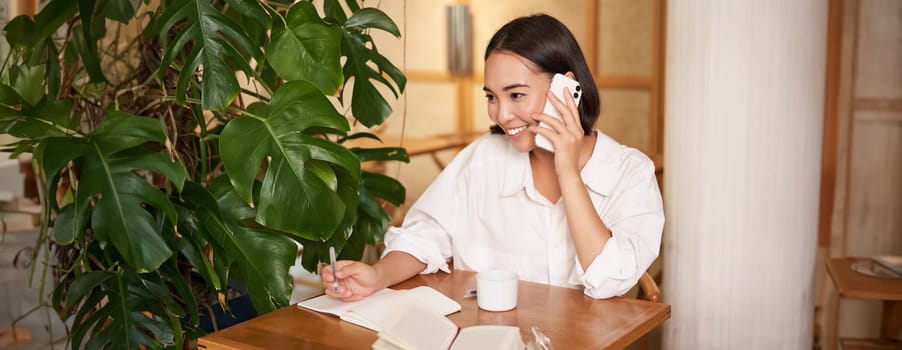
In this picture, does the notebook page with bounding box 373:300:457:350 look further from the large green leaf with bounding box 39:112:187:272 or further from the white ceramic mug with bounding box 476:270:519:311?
the large green leaf with bounding box 39:112:187:272

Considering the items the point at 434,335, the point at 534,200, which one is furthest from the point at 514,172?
the point at 434,335

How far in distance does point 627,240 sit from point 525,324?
1.29 ft

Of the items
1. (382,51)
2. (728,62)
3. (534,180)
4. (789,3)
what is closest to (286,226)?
(534,180)

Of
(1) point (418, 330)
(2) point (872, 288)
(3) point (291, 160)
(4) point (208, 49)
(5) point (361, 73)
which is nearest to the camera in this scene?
(1) point (418, 330)

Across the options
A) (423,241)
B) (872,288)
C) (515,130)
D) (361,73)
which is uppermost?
(361,73)

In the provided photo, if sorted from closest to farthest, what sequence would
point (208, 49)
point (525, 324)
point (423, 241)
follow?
point (525, 324)
point (208, 49)
point (423, 241)

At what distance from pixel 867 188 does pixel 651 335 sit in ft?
3.40

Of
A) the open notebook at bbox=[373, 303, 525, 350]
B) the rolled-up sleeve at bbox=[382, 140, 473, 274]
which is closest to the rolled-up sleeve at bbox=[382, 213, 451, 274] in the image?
the rolled-up sleeve at bbox=[382, 140, 473, 274]

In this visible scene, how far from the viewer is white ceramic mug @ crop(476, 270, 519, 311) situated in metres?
1.70

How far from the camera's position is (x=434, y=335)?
1525 mm

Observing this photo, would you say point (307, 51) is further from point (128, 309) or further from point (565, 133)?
point (128, 309)

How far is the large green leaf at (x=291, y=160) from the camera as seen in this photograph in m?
1.72

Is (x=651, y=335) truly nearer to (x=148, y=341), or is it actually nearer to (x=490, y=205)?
(x=490, y=205)

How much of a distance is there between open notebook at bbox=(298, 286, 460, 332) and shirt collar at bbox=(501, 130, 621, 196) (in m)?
0.42
